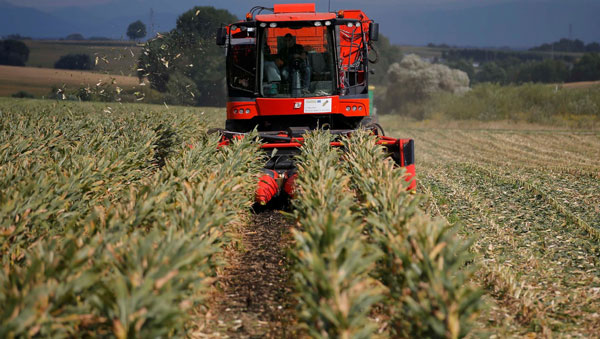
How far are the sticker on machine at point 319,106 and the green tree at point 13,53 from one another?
41.0 metres

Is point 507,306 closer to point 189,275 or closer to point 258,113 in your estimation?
point 189,275

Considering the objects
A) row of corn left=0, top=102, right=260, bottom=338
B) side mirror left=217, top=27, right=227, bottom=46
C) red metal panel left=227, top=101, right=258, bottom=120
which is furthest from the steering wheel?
row of corn left=0, top=102, right=260, bottom=338

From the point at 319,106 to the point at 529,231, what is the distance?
3.83 meters

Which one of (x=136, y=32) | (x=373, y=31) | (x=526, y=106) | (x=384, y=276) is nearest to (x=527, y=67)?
(x=526, y=106)

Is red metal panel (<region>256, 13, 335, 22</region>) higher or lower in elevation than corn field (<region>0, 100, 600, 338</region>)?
higher

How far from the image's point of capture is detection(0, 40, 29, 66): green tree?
Answer: 45.8m

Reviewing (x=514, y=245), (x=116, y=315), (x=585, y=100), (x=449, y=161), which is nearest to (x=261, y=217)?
(x=514, y=245)

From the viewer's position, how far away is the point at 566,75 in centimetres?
7300

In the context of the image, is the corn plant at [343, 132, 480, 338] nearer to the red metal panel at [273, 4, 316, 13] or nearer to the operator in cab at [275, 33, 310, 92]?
the operator in cab at [275, 33, 310, 92]

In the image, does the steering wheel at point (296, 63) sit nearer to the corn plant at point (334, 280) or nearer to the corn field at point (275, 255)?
the corn field at point (275, 255)

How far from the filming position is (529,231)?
741cm

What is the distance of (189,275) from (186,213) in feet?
3.38

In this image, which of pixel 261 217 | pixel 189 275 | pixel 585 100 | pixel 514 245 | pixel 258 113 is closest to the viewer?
pixel 189 275

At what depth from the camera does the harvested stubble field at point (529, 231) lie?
4.75 meters
